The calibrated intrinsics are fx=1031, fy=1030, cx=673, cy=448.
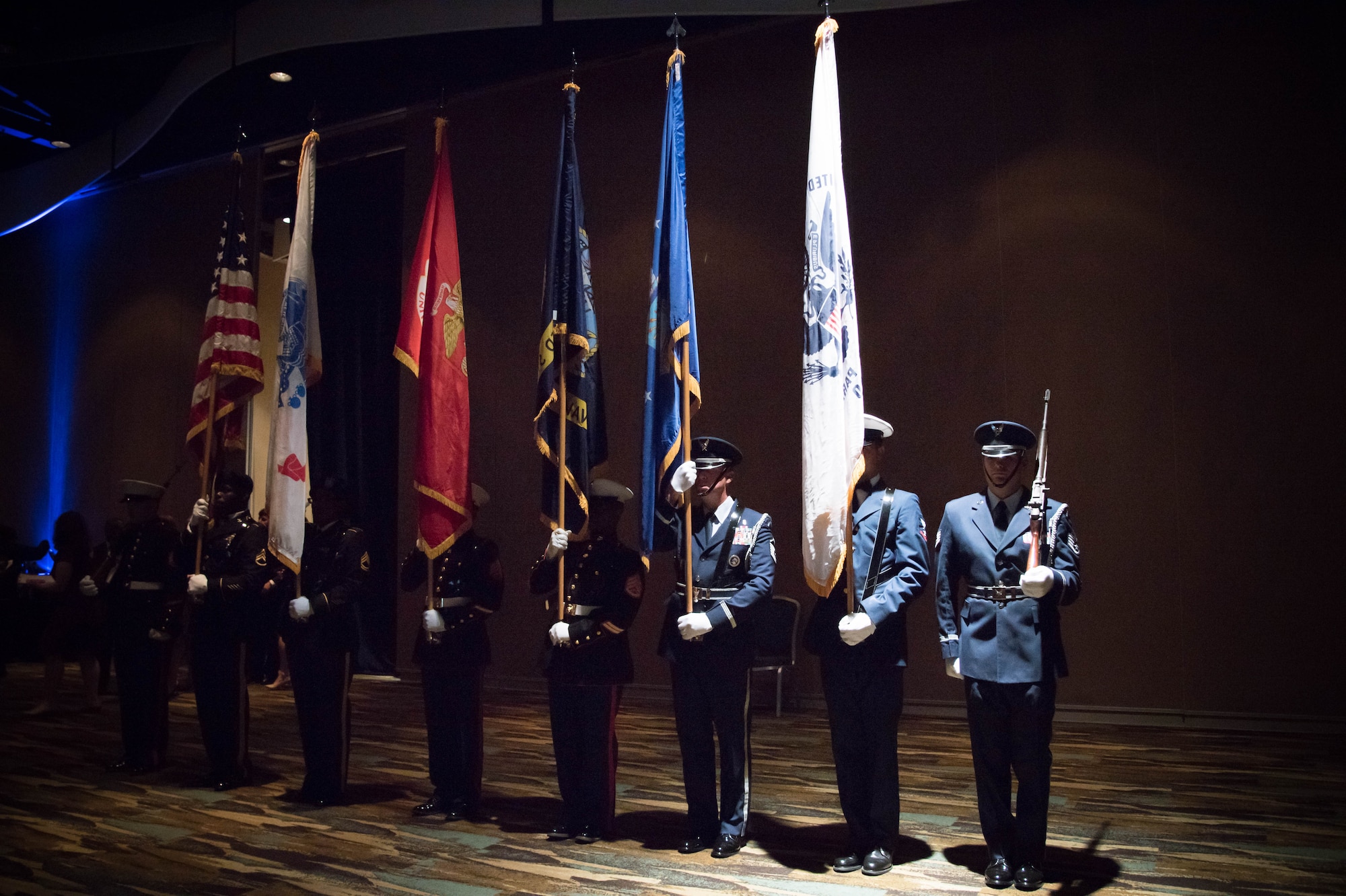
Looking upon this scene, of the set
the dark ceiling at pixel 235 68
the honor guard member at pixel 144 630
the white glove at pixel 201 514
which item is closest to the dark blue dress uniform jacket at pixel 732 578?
the white glove at pixel 201 514

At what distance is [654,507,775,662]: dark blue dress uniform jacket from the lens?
3635 millimetres

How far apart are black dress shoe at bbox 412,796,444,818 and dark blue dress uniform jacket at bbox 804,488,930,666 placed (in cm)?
181

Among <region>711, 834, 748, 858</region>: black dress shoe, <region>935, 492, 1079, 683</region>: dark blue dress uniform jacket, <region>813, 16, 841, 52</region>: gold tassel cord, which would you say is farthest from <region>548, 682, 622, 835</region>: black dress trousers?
<region>813, 16, 841, 52</region>: gold tassel cord

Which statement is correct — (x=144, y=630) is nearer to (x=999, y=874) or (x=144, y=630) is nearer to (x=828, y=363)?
(x=828, y=363)

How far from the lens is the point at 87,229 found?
10.8 metres

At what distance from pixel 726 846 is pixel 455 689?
4.43 ft

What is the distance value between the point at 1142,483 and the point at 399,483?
5675mm

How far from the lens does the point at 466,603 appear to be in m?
4.31

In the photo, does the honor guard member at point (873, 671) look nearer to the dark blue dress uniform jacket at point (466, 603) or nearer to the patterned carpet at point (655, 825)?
the patterned carpet at point (655, 825)

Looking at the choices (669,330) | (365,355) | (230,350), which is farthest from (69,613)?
(669,330)

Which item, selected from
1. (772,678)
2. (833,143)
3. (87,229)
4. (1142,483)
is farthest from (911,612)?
(87,229)

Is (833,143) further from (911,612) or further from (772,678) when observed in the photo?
(772,678)

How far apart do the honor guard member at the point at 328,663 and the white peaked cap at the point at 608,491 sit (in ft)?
3.73

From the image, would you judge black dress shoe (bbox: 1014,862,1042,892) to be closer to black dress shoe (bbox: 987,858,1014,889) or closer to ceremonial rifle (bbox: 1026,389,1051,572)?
black dress shoe (bbox: 987,858,1014,889)
